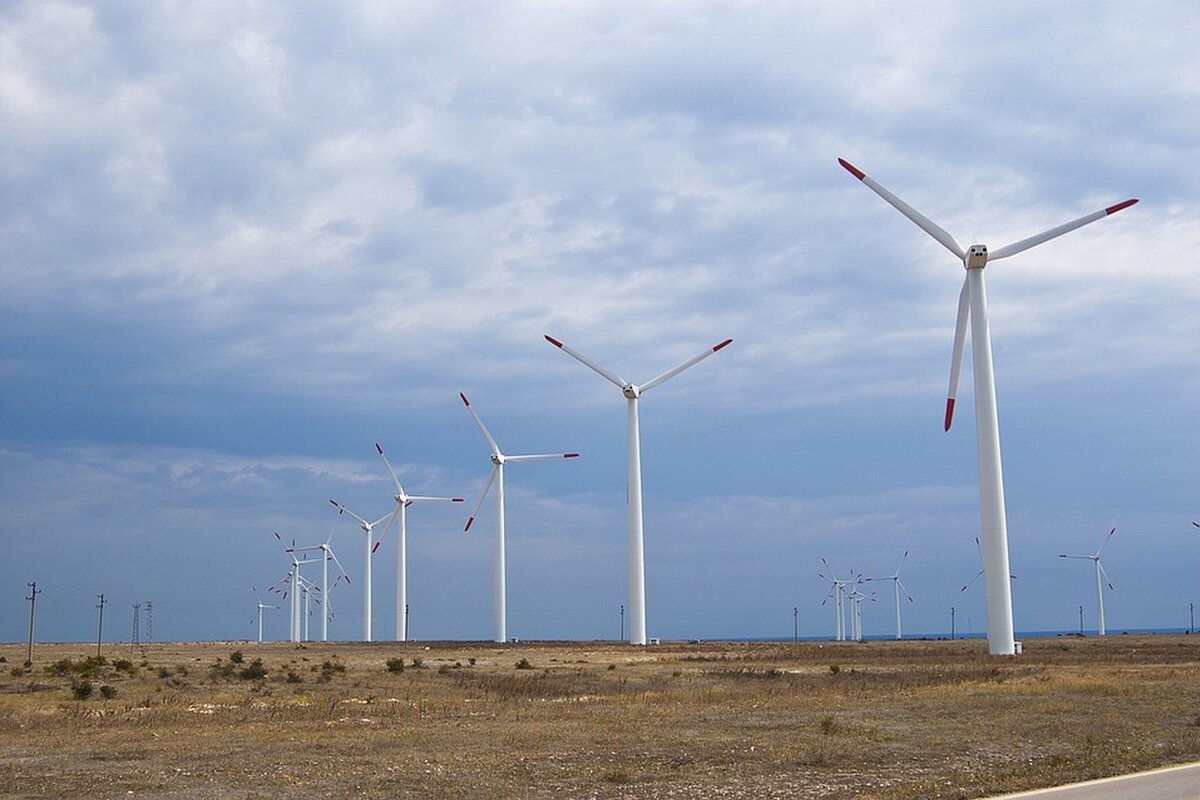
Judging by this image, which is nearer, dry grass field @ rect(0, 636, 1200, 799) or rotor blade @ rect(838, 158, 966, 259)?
dry grass field @ rect(0, 636, 1200, 799)

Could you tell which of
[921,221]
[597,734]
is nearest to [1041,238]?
[921,221]

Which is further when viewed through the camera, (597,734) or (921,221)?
(921,221)

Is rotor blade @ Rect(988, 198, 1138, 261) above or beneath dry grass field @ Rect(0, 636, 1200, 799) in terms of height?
above

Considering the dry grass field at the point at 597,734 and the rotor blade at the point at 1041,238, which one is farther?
the rotor blade at the point at 1041,238

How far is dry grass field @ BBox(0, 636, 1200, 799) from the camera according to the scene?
→ 74.8 ft

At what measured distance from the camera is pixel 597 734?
31.1 meters

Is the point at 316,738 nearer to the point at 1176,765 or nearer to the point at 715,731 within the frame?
the point at 715,731

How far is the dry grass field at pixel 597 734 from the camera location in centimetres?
2280

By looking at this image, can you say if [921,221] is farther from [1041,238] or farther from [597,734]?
[597,734]

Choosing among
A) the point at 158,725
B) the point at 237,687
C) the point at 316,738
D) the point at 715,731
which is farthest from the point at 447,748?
the point at 237,687

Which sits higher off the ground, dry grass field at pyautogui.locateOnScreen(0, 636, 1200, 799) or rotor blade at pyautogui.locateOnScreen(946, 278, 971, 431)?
rotor blade at pyautogui.locateOnScreen(946, 278, 971, 431)

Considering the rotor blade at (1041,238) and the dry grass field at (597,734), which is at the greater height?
the rotor blade at (1041,238)

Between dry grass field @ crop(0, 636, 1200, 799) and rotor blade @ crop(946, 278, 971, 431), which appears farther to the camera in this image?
rotor blade @ crop(946, 278, 971, 431)

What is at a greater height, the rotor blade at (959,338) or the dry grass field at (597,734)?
the rotor blade at (959,338)
